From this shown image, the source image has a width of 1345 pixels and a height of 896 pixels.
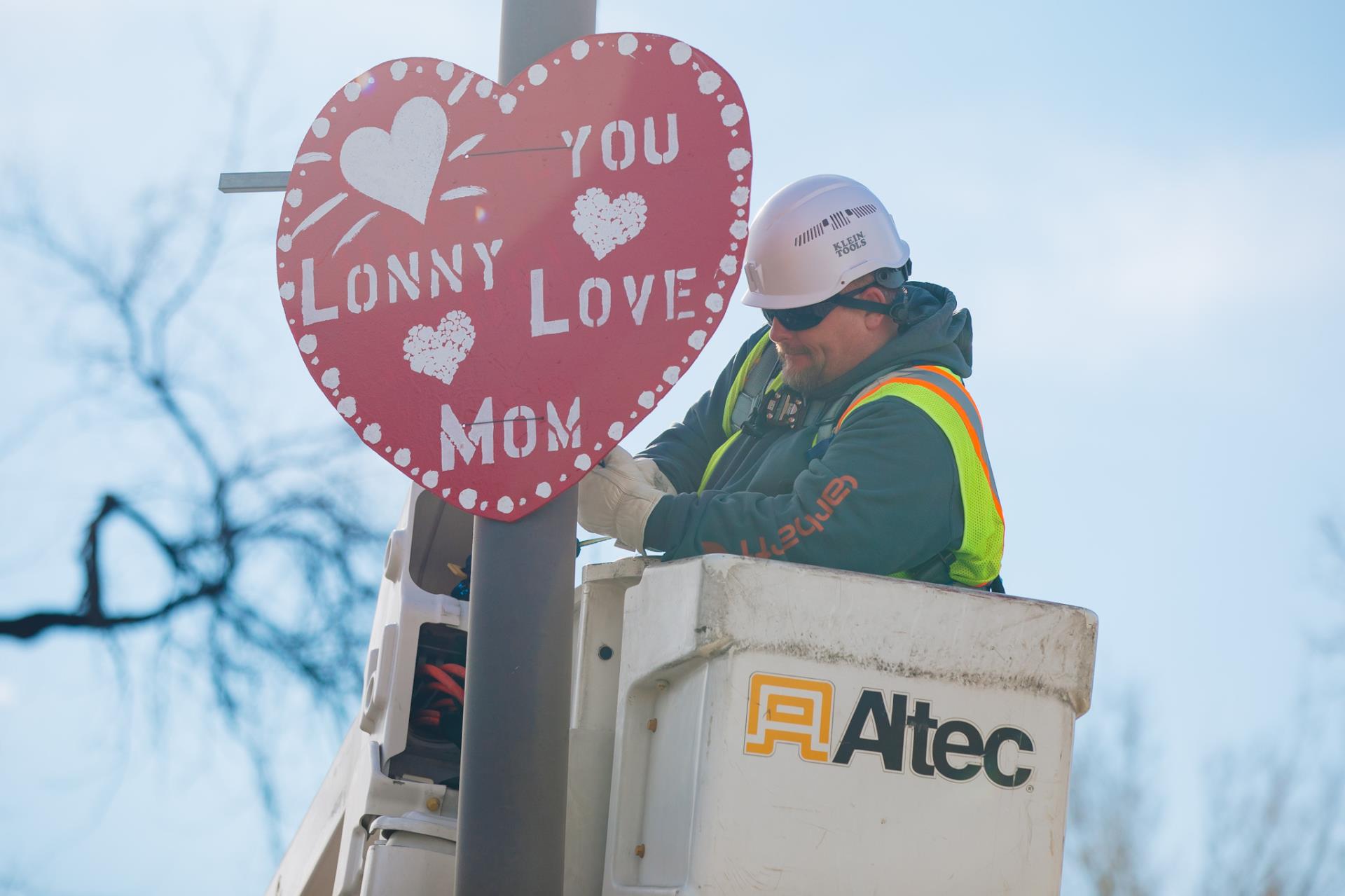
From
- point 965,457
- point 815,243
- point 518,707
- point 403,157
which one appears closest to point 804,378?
point 815,243

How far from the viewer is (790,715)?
94.2 inches

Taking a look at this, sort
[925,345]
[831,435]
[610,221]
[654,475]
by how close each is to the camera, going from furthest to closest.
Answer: [654,475] → [925,345] → [831,435] → [610,221]

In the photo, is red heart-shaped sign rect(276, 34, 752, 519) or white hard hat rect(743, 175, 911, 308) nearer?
red heart-shaped sign rect(276, 34, 752, 519)

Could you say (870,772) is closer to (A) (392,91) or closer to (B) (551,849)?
(B) (551,849)

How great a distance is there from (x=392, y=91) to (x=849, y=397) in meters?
1.16

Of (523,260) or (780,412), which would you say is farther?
(780,412)

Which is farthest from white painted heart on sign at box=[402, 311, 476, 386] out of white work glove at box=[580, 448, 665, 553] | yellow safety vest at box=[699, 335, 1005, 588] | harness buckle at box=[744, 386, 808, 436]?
harness buckle at box=[744, 386, 808, 436]

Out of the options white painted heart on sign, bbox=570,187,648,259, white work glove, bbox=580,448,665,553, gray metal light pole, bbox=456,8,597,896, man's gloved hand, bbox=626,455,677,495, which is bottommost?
gray metal light pole, bbox=456,8,597,896

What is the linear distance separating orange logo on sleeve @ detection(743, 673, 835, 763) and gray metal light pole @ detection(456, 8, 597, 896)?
33 cm

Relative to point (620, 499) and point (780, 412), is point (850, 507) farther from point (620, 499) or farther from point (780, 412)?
point (780, 412)

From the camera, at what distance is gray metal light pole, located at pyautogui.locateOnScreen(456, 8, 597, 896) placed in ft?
8.02

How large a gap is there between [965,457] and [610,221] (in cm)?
92

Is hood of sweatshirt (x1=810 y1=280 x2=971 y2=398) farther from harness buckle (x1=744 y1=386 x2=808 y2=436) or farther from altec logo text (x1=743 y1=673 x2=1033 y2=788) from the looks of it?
altec logo text (x1=743 y1=673 x2=1033 y2=788)

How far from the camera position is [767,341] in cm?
387
